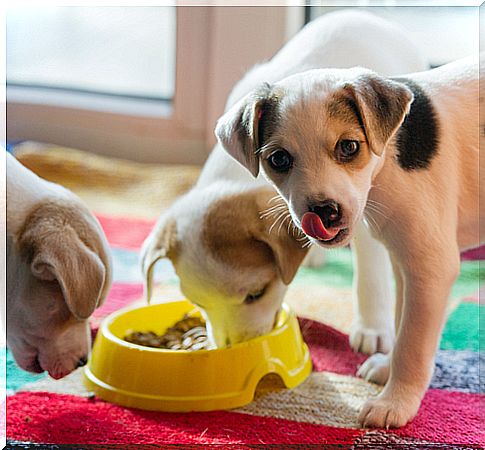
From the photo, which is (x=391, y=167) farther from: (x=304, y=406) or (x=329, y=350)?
(x=329, y=350)

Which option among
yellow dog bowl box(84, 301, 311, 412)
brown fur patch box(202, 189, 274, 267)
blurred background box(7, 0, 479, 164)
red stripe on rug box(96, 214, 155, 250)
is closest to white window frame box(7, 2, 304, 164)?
blurred background box(7, 0, 479, 164)

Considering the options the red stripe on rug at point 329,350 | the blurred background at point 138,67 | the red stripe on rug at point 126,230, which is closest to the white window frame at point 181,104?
the blurred background at point 138,67

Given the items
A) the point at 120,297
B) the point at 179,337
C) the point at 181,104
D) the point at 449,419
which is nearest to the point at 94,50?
the point at 181,104

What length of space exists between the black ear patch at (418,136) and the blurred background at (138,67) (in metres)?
2.09

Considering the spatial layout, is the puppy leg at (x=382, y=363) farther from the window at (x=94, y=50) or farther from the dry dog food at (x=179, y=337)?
the window at (x=94, y=50)

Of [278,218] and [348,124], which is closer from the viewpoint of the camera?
[348,124]

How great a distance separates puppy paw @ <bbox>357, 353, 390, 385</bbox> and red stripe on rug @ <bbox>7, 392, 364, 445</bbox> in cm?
32

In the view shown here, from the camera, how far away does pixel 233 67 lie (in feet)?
14.1

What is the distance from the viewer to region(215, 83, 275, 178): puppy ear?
194 centimetres

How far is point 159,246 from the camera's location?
233 centimetres

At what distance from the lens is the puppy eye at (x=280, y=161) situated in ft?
6.14

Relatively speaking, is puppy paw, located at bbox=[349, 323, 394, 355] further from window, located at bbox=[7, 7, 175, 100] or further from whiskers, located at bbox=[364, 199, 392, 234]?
window, located at bbox=[7, 7, 175, 100]

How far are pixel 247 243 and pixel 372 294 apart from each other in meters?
0.55

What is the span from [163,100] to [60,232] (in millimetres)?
2830
